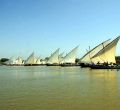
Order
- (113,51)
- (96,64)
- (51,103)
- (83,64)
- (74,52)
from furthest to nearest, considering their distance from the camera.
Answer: (74,52), (83,64), (96,64), (113,51), (51,103)

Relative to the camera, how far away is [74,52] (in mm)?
163250

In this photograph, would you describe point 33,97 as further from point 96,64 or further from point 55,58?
point 55,58

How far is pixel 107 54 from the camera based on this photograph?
9788cm

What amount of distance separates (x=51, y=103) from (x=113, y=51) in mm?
74526

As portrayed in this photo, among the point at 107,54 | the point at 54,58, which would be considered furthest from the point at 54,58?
the point at 107,54

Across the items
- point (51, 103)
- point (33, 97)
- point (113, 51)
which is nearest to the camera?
point (51, 103)

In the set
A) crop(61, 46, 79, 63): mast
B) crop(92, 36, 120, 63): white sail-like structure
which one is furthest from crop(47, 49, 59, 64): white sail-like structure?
crop(92, 36, 120, 63): white sail-like structure

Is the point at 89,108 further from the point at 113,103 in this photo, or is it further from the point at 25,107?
the point at 25,107

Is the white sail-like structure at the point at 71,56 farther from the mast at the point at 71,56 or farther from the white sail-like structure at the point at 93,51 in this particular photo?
the white sail-like structure at the point at 93,51

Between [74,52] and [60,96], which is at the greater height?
[74,52]

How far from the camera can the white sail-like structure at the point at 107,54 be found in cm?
9531

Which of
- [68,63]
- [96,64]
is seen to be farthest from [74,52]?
[96,64]

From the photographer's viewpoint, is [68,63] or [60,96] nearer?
[60,96]

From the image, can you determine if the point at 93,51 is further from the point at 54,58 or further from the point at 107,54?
the point at 54,58
